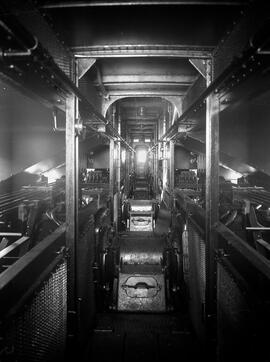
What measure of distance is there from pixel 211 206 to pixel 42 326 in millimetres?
1893

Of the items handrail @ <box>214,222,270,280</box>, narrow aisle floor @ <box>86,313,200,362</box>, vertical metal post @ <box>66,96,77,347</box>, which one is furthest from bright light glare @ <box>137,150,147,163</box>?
handrail @ <box>214,222,270,280</box>

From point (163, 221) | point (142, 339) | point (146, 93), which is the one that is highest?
point (146, 93)

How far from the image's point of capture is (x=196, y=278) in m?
3.41

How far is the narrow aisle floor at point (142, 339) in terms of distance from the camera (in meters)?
2.97

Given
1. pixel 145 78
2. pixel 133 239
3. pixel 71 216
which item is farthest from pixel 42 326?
pixel 145 78

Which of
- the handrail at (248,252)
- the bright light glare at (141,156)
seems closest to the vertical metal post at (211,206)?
the handrail at (248,252)

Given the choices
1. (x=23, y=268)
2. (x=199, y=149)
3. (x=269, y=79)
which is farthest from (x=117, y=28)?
(x=199, y=149)

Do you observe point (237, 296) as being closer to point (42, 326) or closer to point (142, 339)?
point (42, 326)

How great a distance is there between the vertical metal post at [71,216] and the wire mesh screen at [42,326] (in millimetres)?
223

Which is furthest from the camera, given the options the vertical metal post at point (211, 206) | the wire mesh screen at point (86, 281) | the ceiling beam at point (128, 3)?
the wire mesh screen at point (86, 281)

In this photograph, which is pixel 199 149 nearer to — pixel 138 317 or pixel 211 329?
pixel 138 317

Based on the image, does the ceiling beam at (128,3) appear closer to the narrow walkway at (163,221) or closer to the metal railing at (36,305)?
the metal railing at (36,305)

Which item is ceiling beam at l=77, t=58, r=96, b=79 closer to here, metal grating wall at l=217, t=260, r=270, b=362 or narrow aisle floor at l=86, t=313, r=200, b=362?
metal grating wall at l=217, t=260, r=270, b=362

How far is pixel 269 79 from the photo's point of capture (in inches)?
94.6
